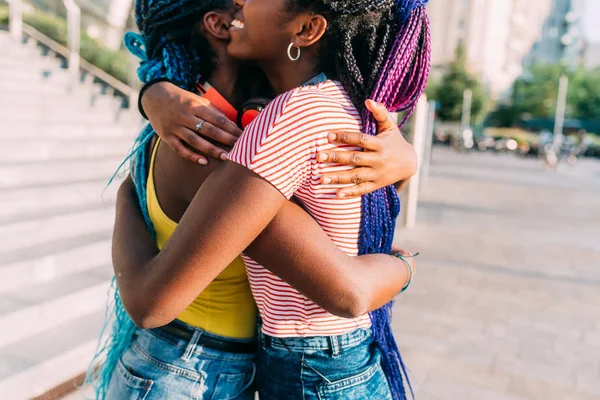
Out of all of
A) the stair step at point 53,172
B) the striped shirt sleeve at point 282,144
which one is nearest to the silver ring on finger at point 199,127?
the striped shirt sleeve at point 282,144

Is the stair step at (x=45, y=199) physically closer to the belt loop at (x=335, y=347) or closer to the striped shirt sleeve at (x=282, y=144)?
the belt loop at (x=335, y=347)

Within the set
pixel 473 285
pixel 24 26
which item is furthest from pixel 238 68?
pixel 24 26

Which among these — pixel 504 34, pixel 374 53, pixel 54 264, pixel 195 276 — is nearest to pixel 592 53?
pixel 504 34

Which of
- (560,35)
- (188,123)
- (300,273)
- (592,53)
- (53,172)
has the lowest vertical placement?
(592,53)

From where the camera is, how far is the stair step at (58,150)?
18.8 feet

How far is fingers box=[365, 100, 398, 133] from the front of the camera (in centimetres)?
116

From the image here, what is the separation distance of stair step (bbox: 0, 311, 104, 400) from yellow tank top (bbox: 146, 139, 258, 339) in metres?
2.28

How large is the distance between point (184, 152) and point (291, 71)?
0.97ft

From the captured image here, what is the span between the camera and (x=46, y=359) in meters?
3.38

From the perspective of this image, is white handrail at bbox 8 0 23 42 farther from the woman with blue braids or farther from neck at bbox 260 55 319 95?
neck at bbox 260 55 319 95

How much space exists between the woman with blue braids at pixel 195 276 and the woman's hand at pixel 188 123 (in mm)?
48

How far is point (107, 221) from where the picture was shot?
566 cm

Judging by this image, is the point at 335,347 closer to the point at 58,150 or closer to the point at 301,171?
the point at 301,171

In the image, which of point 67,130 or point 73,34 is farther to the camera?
point 73,34
